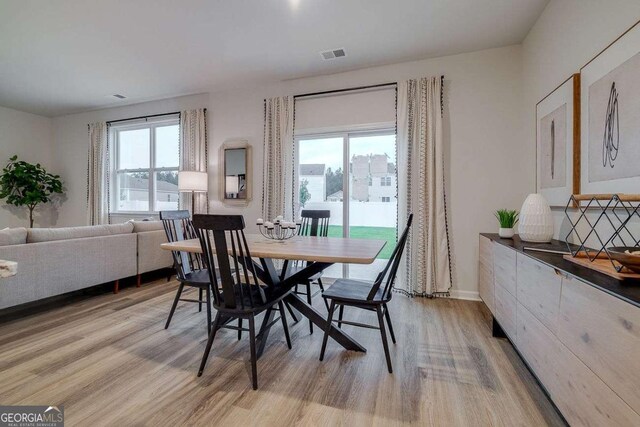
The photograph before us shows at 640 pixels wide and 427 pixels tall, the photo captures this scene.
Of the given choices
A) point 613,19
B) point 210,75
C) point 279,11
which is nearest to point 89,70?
point 210,75

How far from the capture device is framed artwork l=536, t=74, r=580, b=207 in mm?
1936

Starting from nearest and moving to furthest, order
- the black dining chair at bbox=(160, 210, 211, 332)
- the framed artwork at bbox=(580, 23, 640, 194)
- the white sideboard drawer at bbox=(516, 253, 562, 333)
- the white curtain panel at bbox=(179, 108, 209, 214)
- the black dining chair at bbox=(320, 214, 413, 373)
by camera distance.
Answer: the white sideboard drawer at bbox=(516, 253, 562, 333), the framed artwork at bbox=(580, 23, 640, 194), the black dining chair at bbox=(320, 214, 413, 373), the black dining chair at bbox=(160, 210, 211, 332), the white curtain panel at bbox=(179, 108, 209, 214)

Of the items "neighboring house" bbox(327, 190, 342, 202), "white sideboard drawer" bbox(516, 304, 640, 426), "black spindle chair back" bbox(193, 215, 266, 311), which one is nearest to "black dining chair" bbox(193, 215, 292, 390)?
"black spindle chair back" bbox(193, 215, 266, 311)

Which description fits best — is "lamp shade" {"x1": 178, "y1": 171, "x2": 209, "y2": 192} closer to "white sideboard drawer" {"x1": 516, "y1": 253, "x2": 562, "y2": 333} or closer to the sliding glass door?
the sliding glass door

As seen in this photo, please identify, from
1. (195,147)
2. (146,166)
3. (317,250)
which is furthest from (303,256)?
(146,166)

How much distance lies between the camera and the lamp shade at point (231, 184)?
4.21 meters

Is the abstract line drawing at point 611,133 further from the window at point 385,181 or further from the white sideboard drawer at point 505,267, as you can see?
the window at point 385,181

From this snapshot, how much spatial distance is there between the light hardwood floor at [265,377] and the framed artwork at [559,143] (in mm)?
1260

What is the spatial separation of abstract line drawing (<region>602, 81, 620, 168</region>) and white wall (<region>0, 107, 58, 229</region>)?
8.11 m

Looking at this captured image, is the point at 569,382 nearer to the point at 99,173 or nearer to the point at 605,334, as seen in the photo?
the point at 605,334

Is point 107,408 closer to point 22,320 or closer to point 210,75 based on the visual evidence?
point 22,320

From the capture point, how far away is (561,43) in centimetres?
218

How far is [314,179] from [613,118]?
2.93 m

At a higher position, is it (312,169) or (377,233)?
(312,169)
